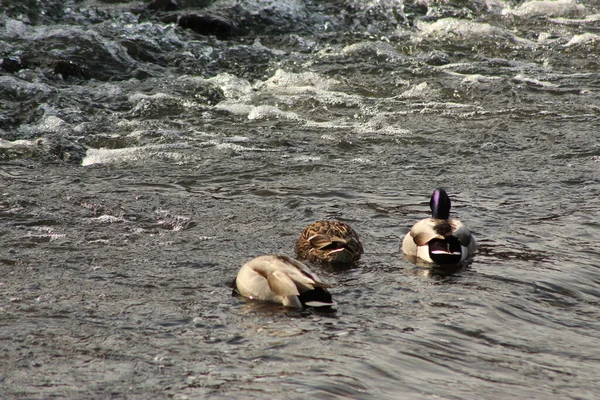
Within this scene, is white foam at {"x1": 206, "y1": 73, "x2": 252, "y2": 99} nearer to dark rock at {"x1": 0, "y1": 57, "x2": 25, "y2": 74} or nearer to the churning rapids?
the churning rapids

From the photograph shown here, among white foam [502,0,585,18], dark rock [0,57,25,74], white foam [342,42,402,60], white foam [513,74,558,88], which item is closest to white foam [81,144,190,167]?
dark rock [0,57,25,74]

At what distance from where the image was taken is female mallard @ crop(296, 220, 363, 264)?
21.1 ft

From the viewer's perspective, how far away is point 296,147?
9.64 meters

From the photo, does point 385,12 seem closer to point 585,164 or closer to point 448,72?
point 448,72

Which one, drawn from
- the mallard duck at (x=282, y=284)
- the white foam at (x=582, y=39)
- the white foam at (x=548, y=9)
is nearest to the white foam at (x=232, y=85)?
the white foam at (x=582, y=39)

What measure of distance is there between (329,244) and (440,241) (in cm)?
78

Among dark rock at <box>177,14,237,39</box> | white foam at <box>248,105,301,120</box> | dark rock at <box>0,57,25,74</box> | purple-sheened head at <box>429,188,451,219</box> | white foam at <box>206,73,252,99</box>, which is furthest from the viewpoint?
dark rock at <box>177,14,237,39</box>

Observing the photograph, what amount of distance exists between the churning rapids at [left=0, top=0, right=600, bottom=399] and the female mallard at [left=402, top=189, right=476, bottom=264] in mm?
135

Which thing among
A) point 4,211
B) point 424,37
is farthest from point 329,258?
point 424,37

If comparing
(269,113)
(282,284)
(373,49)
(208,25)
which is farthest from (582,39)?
(282,284)

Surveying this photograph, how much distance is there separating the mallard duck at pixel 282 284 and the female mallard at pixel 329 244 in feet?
2.44

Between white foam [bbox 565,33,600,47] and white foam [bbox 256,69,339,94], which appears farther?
white foam [bbox 565,33,600,47]

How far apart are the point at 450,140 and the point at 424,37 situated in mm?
5289

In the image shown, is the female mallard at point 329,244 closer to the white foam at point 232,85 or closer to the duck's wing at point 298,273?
the duck's wing at point 298,273
